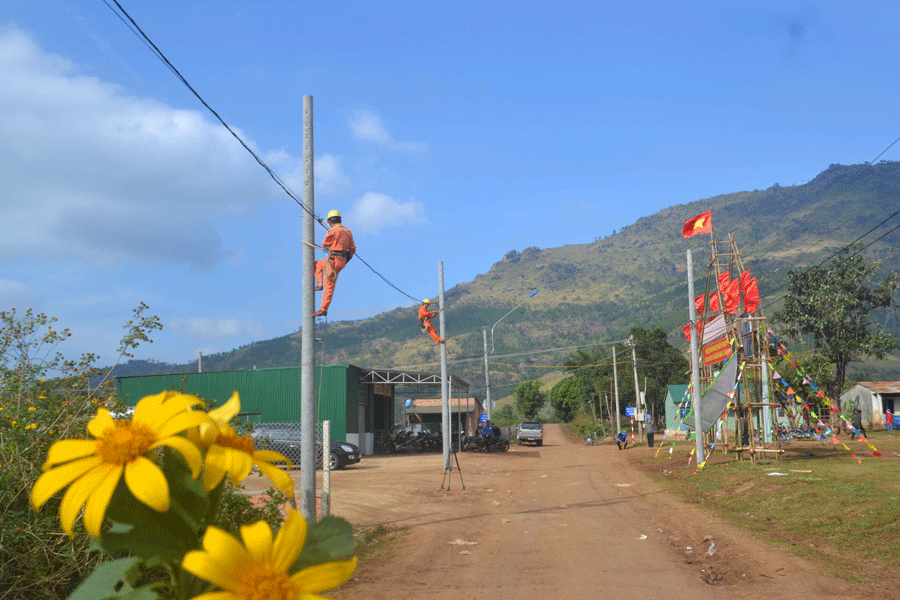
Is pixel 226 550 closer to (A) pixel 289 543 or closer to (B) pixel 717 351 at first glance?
(A) pixel 289 543

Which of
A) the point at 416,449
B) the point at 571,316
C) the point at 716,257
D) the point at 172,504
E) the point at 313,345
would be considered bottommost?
the point at 416,449

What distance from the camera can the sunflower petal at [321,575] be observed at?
2.51 feet

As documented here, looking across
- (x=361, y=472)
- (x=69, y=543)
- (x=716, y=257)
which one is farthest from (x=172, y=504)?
(x=361, y=472)

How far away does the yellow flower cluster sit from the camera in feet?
2.45

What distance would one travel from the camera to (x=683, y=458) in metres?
23.1

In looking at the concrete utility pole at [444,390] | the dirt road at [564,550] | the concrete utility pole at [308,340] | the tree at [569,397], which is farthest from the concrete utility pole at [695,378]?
the tree at [569,397]

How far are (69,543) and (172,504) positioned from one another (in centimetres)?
422

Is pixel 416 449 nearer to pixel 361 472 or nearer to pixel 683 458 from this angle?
pixel 361 472

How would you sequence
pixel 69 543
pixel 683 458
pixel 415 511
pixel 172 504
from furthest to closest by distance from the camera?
1. pixel 683 458
2. pixel 415 511
3. pixel 69 543
4. pixel 172 504

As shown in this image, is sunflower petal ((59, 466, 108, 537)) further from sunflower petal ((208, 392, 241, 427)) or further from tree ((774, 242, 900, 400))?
tree ((774, 242, 900, 400))

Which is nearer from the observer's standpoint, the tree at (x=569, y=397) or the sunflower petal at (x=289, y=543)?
the sunflower petal at (x=289, y=543)

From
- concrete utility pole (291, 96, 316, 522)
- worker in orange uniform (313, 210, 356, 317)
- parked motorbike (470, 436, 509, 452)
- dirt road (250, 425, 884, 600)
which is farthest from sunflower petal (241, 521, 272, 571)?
parked motorbike (470, 436, 509, 452)

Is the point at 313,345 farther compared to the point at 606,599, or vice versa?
the point at 313,345

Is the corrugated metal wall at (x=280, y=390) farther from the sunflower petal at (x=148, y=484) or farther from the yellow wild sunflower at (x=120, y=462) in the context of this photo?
the sunflower petal at (x=148, y=484)
